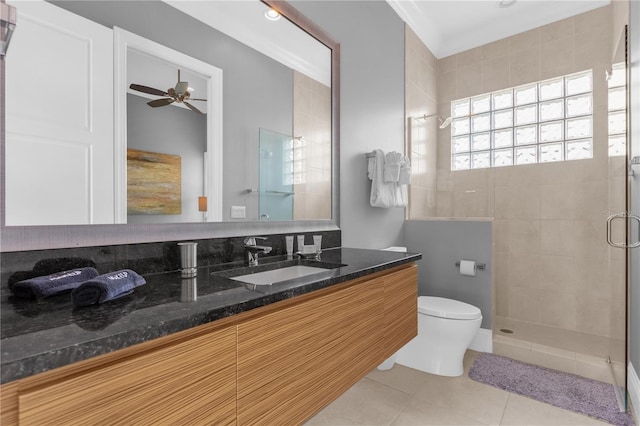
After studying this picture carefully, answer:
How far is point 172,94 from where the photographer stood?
4.08 feet

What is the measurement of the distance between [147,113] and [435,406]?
1981 mm

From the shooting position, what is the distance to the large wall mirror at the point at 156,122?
91 centimetres

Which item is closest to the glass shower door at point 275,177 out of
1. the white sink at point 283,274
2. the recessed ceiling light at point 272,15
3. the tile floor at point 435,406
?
the white sink at point 283,274

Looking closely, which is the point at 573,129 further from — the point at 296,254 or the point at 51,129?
the point at 51,129

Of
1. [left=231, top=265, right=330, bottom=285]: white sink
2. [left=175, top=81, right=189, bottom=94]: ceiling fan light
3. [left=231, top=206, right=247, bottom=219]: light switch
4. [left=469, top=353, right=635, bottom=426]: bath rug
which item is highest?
[left=175, top=81, right=189, bottom=94]: ceiling fan light

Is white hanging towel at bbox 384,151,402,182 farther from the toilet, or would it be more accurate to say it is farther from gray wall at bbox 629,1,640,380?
gray wall at bbox 629,1,640,380

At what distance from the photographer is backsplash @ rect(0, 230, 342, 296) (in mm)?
862

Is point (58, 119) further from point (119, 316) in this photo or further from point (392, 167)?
point (392, 167)

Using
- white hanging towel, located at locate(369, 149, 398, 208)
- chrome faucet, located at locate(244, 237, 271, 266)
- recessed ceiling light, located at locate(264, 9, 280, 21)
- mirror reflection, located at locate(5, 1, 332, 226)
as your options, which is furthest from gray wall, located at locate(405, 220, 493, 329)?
recessed ceiling light, located at locate(264, 9, 280, 21)

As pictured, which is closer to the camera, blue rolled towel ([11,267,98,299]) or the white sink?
blue rolled towel ([11,267,98,299])

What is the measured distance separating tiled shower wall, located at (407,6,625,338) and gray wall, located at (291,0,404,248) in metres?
0.34

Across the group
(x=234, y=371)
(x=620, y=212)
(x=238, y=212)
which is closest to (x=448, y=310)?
(x=620, y=212)

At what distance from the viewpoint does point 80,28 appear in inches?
39.3

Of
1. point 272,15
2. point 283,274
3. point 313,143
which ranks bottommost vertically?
→ point 283,274
